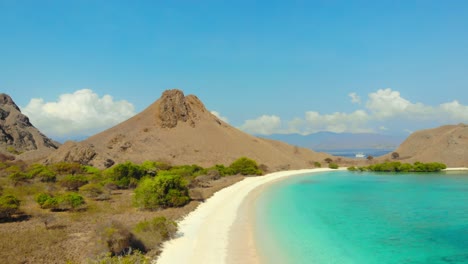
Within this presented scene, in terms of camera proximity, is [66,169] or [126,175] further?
[66,169]

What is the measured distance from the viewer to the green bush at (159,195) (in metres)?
26.6

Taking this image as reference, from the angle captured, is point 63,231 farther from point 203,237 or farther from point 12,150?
point 12,150

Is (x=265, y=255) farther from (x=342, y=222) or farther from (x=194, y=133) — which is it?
(x=194, y=133)

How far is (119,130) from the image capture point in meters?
92.9

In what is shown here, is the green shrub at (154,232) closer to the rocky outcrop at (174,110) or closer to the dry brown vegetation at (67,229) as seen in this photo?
the dry brown vegetation at (67,229)

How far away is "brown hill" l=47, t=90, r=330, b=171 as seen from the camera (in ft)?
258

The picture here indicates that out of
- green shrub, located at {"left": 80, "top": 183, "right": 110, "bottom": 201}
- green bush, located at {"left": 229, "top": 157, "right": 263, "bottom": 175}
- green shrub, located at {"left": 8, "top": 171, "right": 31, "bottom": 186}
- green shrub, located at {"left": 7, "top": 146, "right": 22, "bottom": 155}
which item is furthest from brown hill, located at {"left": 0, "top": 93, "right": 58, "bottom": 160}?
green shrub, located at {"left": 80, "top": 183, "right": 110, "bottom": 201}

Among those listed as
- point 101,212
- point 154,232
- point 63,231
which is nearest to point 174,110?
point 101,212

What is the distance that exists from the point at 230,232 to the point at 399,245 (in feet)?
30.0

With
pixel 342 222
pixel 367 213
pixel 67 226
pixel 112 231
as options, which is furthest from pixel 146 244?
pixel 367 213

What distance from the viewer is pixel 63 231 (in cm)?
1797

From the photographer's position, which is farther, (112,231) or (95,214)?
(95,214)

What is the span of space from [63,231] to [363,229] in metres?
17.8

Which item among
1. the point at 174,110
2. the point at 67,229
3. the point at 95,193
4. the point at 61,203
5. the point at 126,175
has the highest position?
the point at 174,110
